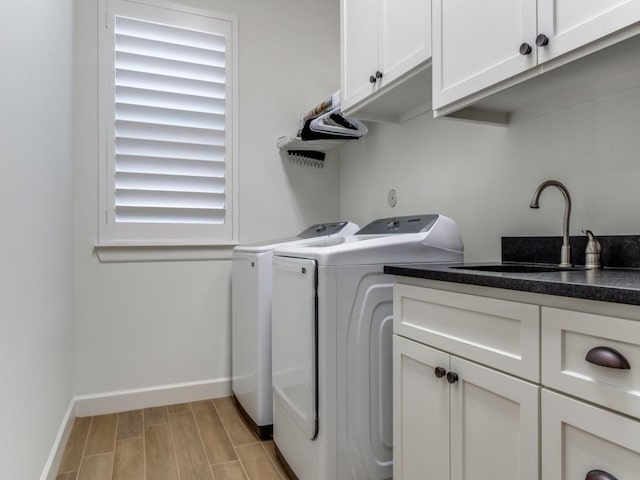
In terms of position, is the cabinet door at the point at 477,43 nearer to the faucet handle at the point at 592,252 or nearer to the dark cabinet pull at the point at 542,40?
the dark cabinet pull at the point at 542,40

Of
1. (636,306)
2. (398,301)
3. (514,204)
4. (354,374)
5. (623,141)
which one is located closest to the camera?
(636,306)


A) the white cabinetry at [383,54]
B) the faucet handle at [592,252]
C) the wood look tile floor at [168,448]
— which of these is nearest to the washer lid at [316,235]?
the white cabinetry at [383,54]

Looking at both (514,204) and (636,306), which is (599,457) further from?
(514,204)

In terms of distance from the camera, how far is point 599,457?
810 millimetres

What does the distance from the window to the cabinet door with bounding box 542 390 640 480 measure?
2222mm

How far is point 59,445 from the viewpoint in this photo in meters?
1.93

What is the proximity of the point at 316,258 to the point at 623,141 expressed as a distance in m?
1.05

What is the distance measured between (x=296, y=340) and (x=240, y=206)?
1.39 m

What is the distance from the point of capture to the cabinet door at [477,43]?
3.82 feet

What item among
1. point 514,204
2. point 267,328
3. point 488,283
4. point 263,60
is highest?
point 263,60

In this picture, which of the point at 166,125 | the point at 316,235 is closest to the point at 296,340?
the point at 316,235

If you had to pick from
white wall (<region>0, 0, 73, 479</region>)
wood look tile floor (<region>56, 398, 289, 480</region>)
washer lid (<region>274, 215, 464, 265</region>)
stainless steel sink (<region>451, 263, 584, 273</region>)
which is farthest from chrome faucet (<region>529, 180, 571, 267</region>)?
white wall (<region>0, 0, 73, 479</region>)

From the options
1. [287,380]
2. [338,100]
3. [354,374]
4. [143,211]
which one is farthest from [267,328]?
[338,100]

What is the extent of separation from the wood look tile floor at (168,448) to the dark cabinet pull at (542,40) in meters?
1.81
